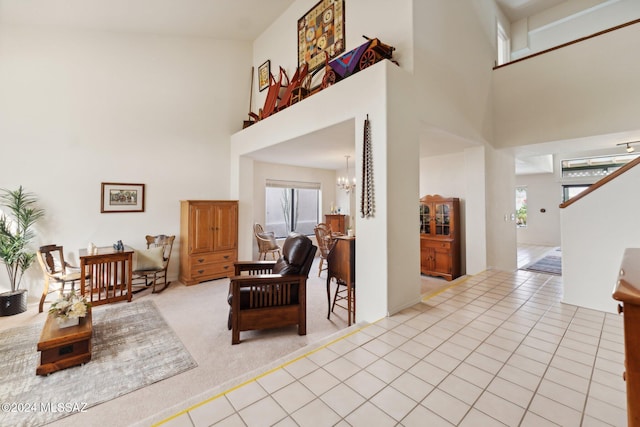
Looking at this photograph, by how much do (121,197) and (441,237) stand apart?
19.4ft

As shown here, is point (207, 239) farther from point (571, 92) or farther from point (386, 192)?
point (571, 92)

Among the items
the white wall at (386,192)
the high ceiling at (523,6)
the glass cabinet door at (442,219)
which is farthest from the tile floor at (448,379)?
the high ceiling at (523,6)

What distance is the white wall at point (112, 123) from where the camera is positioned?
3939 millimetres

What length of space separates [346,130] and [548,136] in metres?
3.14

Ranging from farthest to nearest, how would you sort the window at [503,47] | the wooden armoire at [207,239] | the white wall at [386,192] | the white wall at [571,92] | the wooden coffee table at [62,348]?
the window at [503,47], the wooden armoire at [207,239], the white wall at [571,92], the white wall at [386,192], the wooden coffee table at [62,348]

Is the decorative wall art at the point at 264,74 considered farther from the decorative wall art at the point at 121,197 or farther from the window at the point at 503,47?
the window at the point at 503,47

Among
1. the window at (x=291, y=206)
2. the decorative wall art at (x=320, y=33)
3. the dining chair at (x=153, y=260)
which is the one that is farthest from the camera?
the window at (x=291, y=206)

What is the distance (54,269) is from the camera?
384 centimetres

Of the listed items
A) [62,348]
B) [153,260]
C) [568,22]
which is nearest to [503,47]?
[568,22]

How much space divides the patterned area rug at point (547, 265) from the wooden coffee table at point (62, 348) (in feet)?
21.0

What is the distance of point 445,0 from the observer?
3361mm

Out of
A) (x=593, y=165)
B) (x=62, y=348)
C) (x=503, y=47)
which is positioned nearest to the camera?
(x=62, y=348)

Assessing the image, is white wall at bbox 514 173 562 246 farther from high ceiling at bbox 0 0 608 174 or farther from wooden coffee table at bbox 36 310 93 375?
wooden coffee table at bbox 36 310 93 375

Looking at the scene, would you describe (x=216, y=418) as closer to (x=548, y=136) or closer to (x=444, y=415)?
(x=444, y=415)
